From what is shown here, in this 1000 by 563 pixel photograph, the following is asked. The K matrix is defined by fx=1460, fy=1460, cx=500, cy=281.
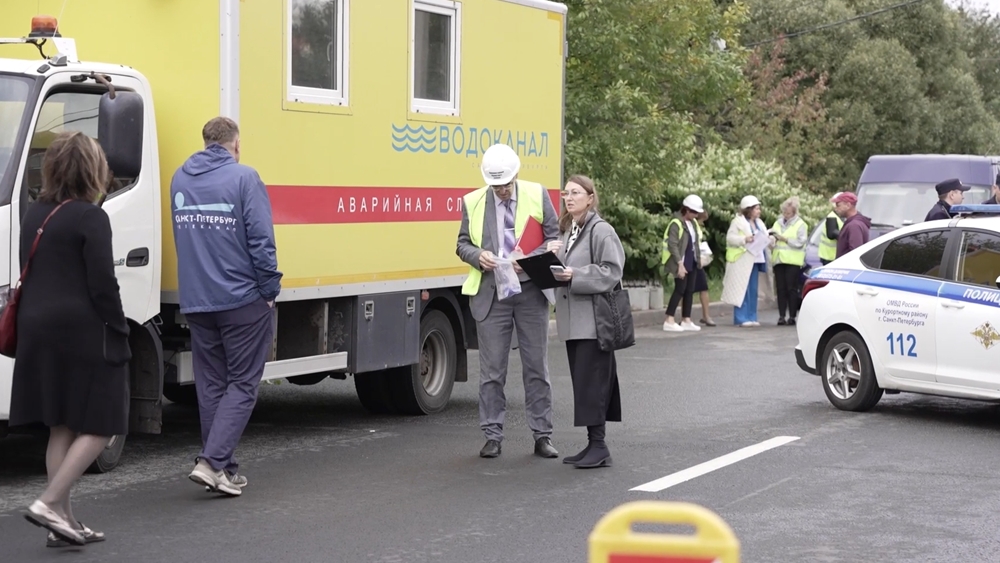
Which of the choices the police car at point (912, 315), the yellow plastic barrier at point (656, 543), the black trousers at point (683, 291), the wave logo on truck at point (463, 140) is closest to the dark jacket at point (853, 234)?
the black trousers at point (683, 291)

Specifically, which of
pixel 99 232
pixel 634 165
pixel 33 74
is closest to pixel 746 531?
pixel 99 232

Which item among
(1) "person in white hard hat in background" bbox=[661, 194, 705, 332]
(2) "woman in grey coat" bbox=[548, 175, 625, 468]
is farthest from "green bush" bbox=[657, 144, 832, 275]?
(2) "woman in grey coat" bbox=[548, 175, 625, 468]

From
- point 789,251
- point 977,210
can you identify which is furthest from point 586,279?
point 789,251

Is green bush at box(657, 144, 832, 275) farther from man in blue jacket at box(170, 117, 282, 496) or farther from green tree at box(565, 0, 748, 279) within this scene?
man in blue jacket at box(170, 117, 282, 496)

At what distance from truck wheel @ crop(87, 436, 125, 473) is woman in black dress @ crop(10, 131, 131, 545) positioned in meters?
1.85

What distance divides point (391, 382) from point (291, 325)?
56.9 inches

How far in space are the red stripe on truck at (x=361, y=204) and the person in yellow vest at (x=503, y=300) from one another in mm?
854

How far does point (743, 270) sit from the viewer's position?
780 inches

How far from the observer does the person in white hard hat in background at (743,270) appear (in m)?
19.8

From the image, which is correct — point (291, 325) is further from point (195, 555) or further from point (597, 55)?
point (597, 55)

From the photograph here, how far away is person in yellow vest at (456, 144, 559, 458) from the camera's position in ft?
29.7

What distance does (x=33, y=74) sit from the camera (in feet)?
26.3

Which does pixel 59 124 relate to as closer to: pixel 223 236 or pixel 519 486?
pixel 223 236

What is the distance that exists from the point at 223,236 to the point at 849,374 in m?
5.66
